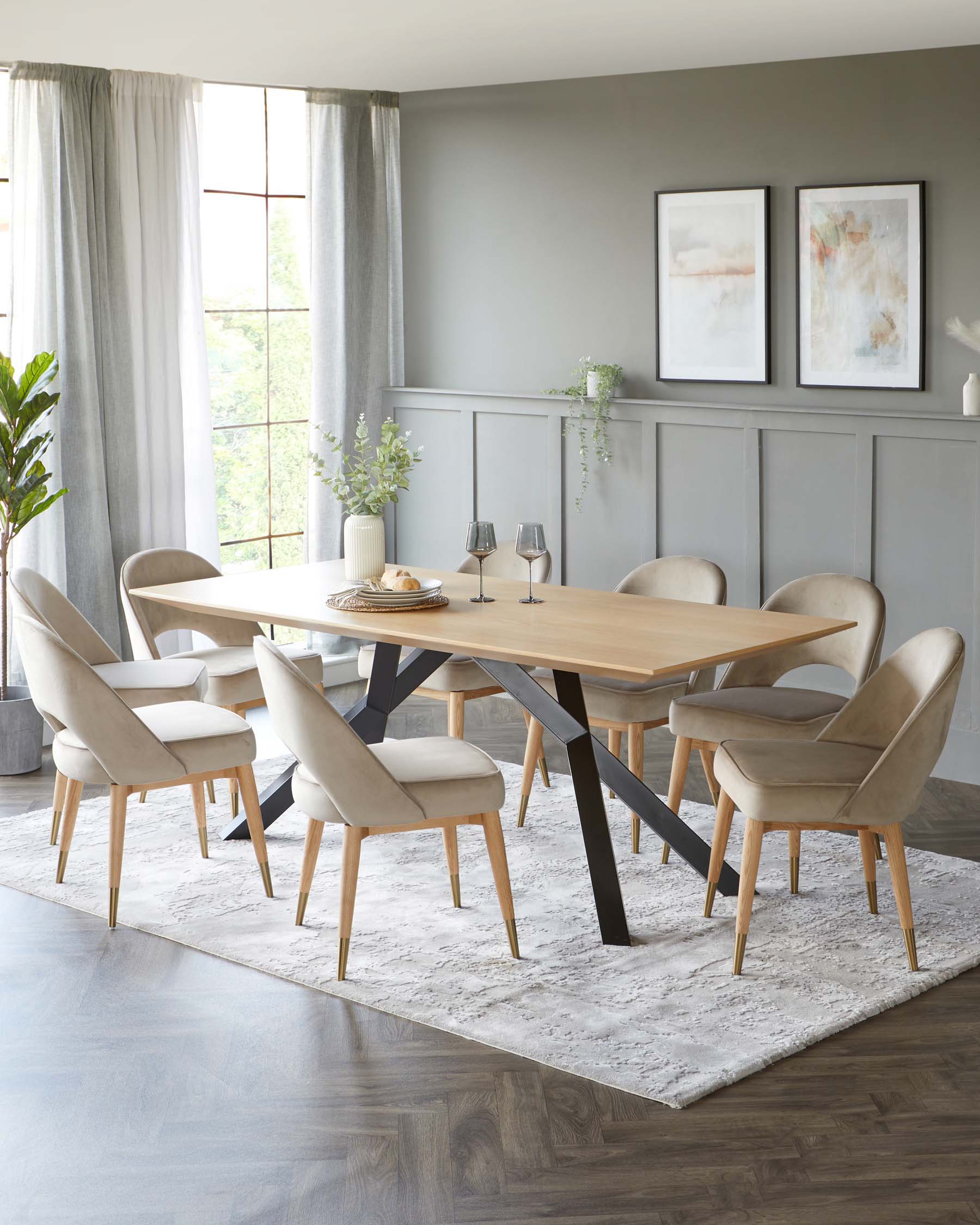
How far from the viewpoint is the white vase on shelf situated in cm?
556

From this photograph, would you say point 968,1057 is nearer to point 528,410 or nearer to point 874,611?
point 874,611

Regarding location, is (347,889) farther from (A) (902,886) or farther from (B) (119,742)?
(A) (902,886)

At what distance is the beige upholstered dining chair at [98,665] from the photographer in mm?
4859

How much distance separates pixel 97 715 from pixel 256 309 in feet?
11.7

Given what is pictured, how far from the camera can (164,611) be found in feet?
18.1

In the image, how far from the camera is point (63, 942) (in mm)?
4137

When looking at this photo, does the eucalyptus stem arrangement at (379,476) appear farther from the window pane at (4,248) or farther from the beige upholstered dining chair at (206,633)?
the window pane at (4,248)

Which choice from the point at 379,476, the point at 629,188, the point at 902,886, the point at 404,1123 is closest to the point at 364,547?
the point at 379,476

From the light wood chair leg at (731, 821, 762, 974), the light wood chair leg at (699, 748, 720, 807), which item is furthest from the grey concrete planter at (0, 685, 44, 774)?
the light wood chair leg at (731, 821, 762, 974)

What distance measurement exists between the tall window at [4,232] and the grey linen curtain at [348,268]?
1.49 meters

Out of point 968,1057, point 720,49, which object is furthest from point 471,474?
point 968,1057

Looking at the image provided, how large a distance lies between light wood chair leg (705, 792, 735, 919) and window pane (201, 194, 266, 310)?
162 inches

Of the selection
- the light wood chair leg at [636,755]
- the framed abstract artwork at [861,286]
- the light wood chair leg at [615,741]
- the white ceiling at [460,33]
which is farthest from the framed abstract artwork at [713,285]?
the light wood chair leg at [636,755]

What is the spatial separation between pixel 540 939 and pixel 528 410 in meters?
3.38
